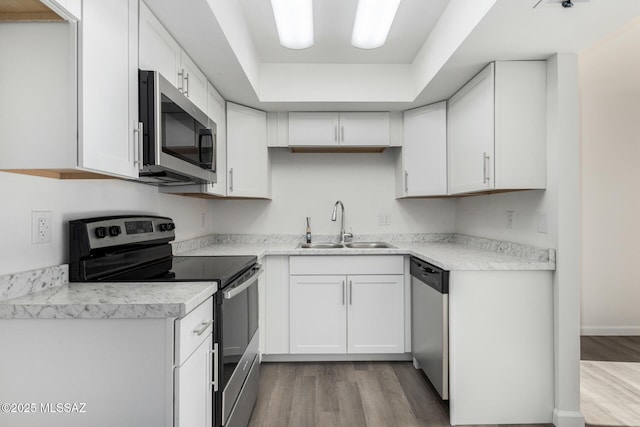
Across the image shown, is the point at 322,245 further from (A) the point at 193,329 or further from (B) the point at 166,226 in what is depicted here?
(A) the point at 193,329

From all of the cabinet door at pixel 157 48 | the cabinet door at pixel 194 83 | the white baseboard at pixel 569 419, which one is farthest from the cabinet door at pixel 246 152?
the white baseboard at pixel 569 419

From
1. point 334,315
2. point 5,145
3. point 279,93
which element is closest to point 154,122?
point 5,145

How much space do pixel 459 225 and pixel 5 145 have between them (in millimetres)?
3202

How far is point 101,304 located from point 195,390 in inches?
17.7

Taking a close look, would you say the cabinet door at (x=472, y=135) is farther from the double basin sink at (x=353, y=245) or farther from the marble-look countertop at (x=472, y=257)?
the double basin sink at (x=353, y=245)

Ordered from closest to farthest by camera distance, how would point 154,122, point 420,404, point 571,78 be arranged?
point 154,122, point 571,78, point 420,404

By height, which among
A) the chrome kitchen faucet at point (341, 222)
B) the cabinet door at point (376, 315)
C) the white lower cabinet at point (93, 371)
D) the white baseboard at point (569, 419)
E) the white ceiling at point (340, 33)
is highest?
the white ceiling at point (340, 33)

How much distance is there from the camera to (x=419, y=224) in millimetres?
3463

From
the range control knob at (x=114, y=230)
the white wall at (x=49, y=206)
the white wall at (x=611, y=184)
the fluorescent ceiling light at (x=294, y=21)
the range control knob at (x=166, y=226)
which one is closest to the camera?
the white wall at (x=49, y=206)

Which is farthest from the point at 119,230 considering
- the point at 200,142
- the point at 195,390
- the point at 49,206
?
the point at 195,390

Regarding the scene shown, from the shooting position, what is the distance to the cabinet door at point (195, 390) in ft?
3.72

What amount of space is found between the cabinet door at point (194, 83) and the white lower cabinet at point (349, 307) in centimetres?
138

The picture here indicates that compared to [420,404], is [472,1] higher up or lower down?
higher up

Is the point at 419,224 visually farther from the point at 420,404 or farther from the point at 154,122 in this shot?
the point at 154,122
